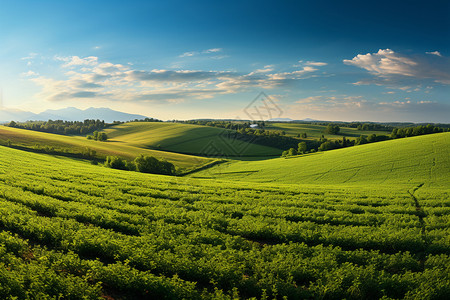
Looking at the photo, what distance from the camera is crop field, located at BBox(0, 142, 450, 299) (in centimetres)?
807

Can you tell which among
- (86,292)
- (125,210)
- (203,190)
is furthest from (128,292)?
(203,190)

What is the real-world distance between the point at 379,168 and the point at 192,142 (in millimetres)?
96144

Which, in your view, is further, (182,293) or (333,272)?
(333,272)

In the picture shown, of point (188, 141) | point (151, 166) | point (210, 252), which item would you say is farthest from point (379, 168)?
point (188, 141)

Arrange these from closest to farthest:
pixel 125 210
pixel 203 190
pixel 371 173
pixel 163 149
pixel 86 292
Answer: pixel 86 292 < pixel 125 210 < pixel 203 190 < pixel 371 173 < pixel 163 149

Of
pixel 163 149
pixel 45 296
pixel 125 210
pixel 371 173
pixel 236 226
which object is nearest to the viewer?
pixel 45 296

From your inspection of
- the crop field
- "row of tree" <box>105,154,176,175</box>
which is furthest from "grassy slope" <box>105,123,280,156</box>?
the crop field

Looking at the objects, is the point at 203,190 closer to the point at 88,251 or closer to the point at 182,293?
the point at 88,251

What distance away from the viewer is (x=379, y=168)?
43.3m

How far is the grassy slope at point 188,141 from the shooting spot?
10875cm

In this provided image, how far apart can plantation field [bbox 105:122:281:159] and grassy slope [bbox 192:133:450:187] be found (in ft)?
163

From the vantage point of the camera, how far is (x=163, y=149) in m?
118

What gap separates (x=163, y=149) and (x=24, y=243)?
110550 mm

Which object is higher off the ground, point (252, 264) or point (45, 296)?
point (45, 296)
